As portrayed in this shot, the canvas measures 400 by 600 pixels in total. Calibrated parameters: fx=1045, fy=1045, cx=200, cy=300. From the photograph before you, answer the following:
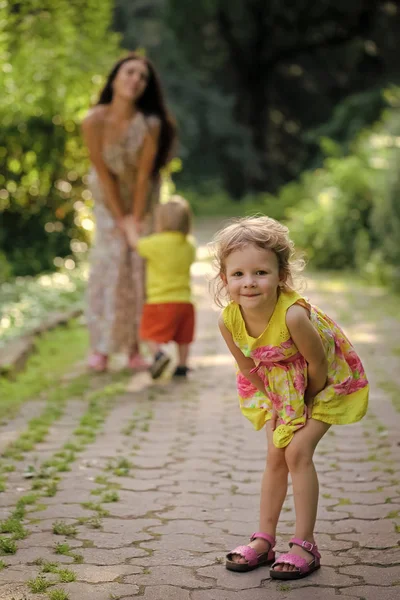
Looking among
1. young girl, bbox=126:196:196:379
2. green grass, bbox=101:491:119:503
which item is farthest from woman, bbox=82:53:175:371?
green grass, bbox=101:491:119:503

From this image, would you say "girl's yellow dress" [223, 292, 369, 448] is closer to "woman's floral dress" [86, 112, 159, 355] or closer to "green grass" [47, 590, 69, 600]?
"green grass" [47, 590, 69, 600]

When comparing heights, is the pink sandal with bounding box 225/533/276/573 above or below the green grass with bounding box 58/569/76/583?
above

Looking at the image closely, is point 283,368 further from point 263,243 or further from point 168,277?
point 168,277

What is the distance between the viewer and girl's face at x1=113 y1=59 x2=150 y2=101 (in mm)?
7684

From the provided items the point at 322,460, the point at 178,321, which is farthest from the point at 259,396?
the point at 178,321

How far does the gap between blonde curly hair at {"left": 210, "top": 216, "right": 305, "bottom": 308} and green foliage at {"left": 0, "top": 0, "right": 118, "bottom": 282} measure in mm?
8485

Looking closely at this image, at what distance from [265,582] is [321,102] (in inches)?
1181

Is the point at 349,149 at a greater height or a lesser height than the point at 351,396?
greater

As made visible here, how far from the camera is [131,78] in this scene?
7680 mm

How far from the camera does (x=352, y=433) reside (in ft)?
20.2

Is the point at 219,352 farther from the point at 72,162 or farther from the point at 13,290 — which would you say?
the point at 72,162

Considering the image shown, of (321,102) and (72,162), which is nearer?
(72,162)

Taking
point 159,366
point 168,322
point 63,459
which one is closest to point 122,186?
point 168,322

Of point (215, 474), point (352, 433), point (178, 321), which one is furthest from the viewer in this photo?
point (178, 321)
